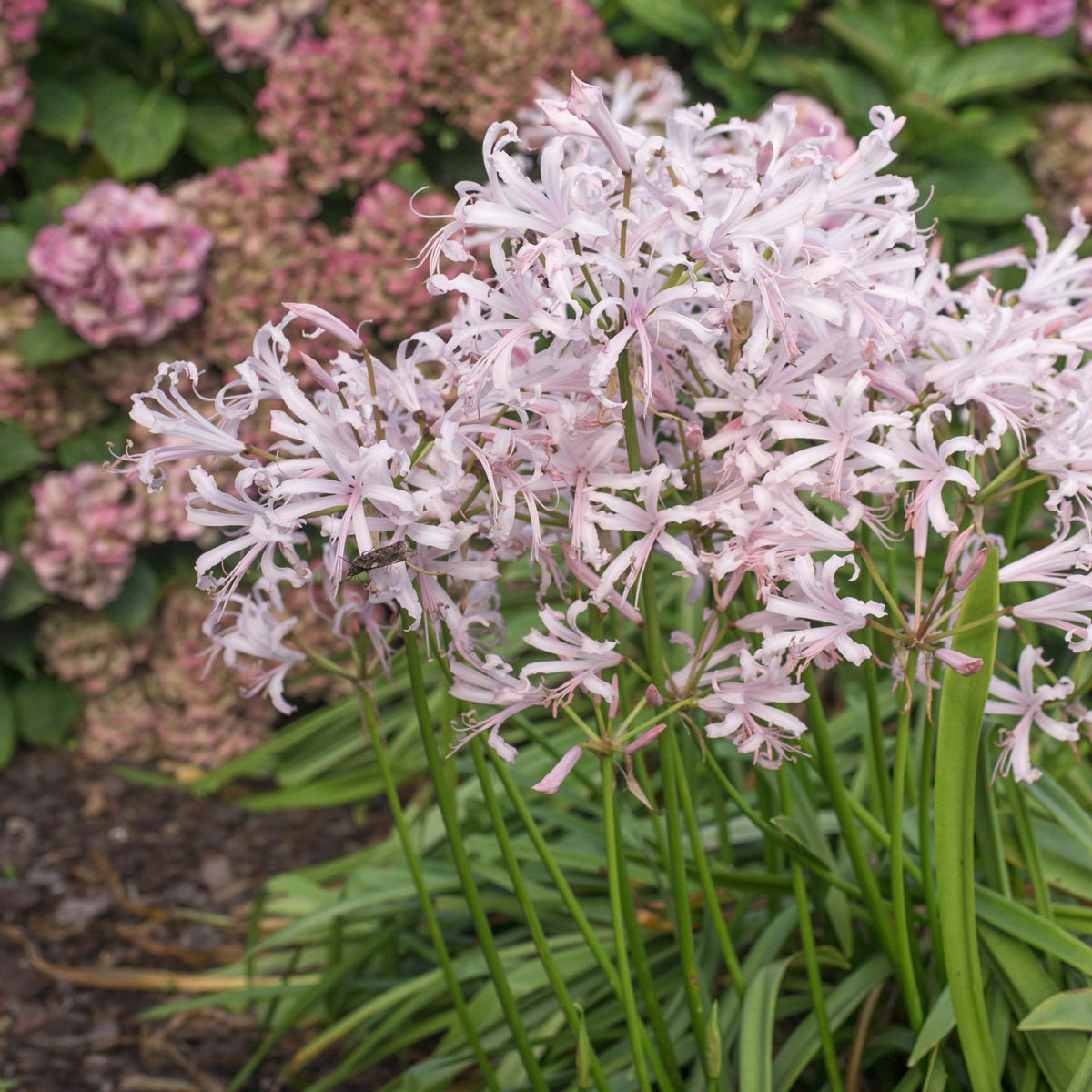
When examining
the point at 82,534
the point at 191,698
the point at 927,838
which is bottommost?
the point at 191,698

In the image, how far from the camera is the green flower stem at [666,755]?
0.92 metres

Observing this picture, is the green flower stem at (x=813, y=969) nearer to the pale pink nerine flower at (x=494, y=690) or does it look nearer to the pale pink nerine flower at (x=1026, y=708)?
the pale pink nerine flower at (x=1026, y=708)

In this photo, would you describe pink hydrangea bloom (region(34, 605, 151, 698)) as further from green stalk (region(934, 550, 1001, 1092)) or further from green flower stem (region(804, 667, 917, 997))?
green stalk (region(934, 550, 1001, 1092))

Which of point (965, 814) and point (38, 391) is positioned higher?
point (965, 814)

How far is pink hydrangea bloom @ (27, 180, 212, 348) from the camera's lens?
261cm

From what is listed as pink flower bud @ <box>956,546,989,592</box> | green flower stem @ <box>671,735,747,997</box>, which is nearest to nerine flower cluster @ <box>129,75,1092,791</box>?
pink flower bud @ <box>956,546,989,592</box>

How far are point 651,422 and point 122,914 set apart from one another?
1.84 metres

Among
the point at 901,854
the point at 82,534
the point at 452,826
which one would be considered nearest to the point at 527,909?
the point at 452,826

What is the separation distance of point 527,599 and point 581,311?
1925 mm

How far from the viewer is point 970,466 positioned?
3.43 ft

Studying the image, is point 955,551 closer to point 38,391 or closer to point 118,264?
point 118,264

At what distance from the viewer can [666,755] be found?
1046 millimetres

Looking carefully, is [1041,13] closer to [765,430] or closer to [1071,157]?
[1071,157]

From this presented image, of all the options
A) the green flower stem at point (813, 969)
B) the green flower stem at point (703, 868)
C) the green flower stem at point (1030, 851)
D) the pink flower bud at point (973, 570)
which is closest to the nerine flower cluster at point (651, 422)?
the pink flower bud at point (973, 570)
